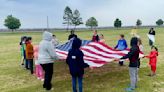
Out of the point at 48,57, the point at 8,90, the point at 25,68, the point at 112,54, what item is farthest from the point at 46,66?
the point at 25,68

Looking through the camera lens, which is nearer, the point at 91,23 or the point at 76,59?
the point at 76,59

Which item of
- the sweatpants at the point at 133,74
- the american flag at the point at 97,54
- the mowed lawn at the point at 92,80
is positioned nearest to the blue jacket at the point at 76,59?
the american flag at the point at 97,54

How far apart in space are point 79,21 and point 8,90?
382ft

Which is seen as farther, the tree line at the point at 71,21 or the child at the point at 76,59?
the tree line at the point at 71,21

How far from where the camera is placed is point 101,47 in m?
12.6

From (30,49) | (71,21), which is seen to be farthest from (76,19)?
(30,49)

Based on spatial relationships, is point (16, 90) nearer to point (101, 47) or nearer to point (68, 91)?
point (68, 91)

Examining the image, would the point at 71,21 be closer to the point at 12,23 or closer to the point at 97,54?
the point at 12,23

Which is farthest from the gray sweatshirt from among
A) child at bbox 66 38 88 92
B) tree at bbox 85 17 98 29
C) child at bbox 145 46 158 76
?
tree at bbox 85 17 98 29

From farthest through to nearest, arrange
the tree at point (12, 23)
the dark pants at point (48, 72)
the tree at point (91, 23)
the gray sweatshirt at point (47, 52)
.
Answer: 1. the tree at point (91, 23)
2. the tree at point (12, 23)
3. the dark pants at point (48, 72)
4. the gray sweatshirt at point (47, 52)

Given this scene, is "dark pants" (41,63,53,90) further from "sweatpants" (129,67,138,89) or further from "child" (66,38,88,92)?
"sweatpants" (129,67,138,89)

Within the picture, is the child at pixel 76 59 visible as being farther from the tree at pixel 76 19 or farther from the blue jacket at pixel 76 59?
the tree at pixel 76 19

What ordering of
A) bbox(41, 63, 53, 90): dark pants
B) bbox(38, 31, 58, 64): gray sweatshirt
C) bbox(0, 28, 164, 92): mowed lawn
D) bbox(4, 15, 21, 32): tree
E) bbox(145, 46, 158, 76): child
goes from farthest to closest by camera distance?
bbox(4, 15, 21, 32): tree, bbox(145, 46, 158, 76): child, bbox(0, 28, 164, 92): mowed lawn, bbox(41, 63, 53, 90): dark pants, bbox(38, 31, 58, 64): gray sweatshirt

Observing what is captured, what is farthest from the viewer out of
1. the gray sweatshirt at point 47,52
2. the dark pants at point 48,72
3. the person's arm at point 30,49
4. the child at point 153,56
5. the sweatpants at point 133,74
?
the person's arm at point 30,49
